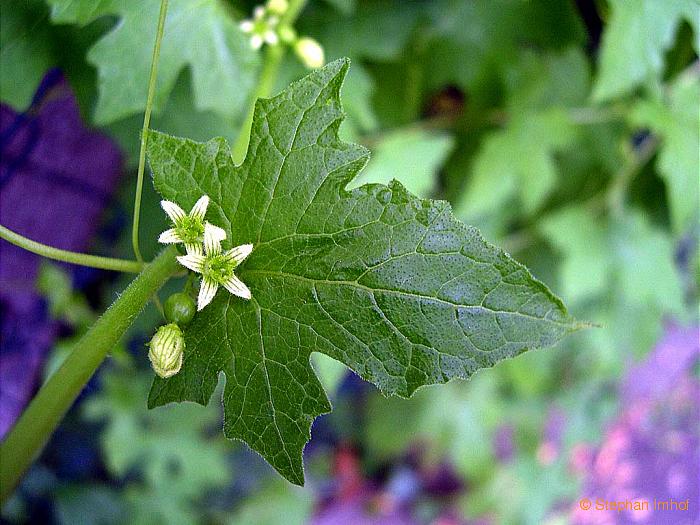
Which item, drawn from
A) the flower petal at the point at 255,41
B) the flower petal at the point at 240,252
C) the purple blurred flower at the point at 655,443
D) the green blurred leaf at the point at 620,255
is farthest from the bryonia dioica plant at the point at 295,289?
the purple blurred flower at the point at 655,443

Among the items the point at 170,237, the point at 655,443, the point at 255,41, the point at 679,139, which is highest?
the point at 655,443

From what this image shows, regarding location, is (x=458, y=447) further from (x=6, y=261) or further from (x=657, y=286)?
(x=6, y=261)

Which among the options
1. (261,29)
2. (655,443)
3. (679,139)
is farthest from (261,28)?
(655,443)

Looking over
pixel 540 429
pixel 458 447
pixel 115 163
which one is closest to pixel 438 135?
pixel 115 163

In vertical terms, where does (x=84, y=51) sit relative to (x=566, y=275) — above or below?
below

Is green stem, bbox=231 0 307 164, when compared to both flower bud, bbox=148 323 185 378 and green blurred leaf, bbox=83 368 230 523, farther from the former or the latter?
green blurred leaf, bbox=83 368 230 523

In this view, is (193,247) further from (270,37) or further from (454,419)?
(454,419)
